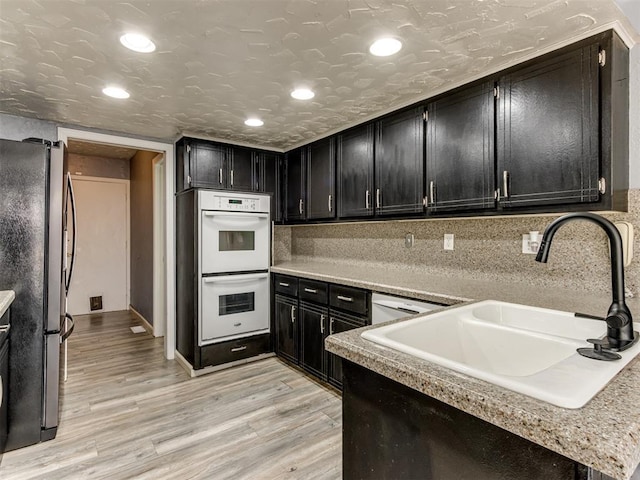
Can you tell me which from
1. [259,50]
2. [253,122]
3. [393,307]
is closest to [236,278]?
[253,122]

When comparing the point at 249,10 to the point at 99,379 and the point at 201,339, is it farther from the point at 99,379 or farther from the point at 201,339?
the point at 99,379

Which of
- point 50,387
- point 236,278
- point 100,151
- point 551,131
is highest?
point 100,151

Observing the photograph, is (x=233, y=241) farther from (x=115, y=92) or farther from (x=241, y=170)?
(x=115, y=92)

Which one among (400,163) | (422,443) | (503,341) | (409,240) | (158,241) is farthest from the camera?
(158,241)

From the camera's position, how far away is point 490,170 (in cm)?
203

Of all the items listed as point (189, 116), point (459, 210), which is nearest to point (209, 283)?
point (189, 116)

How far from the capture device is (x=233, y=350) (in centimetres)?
329

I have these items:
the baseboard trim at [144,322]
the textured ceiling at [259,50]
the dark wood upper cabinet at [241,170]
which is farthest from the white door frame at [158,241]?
the textured ceiling at [259,50]

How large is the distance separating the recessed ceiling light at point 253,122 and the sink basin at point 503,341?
7.58 feet

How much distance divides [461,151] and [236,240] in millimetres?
2173

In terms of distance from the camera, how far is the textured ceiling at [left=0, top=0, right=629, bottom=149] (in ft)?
4.87

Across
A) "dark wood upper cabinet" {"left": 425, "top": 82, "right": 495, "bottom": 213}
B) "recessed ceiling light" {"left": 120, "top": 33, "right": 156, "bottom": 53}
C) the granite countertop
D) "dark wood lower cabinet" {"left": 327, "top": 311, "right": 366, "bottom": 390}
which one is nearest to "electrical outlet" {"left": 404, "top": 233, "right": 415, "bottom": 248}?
"dark wood upper cabinet" {"left": 425, "top": 82, "right": 495, "bottom": 213}

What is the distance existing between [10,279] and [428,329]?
2.40m

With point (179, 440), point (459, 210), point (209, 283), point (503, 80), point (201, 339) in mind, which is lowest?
point (179, 440)
